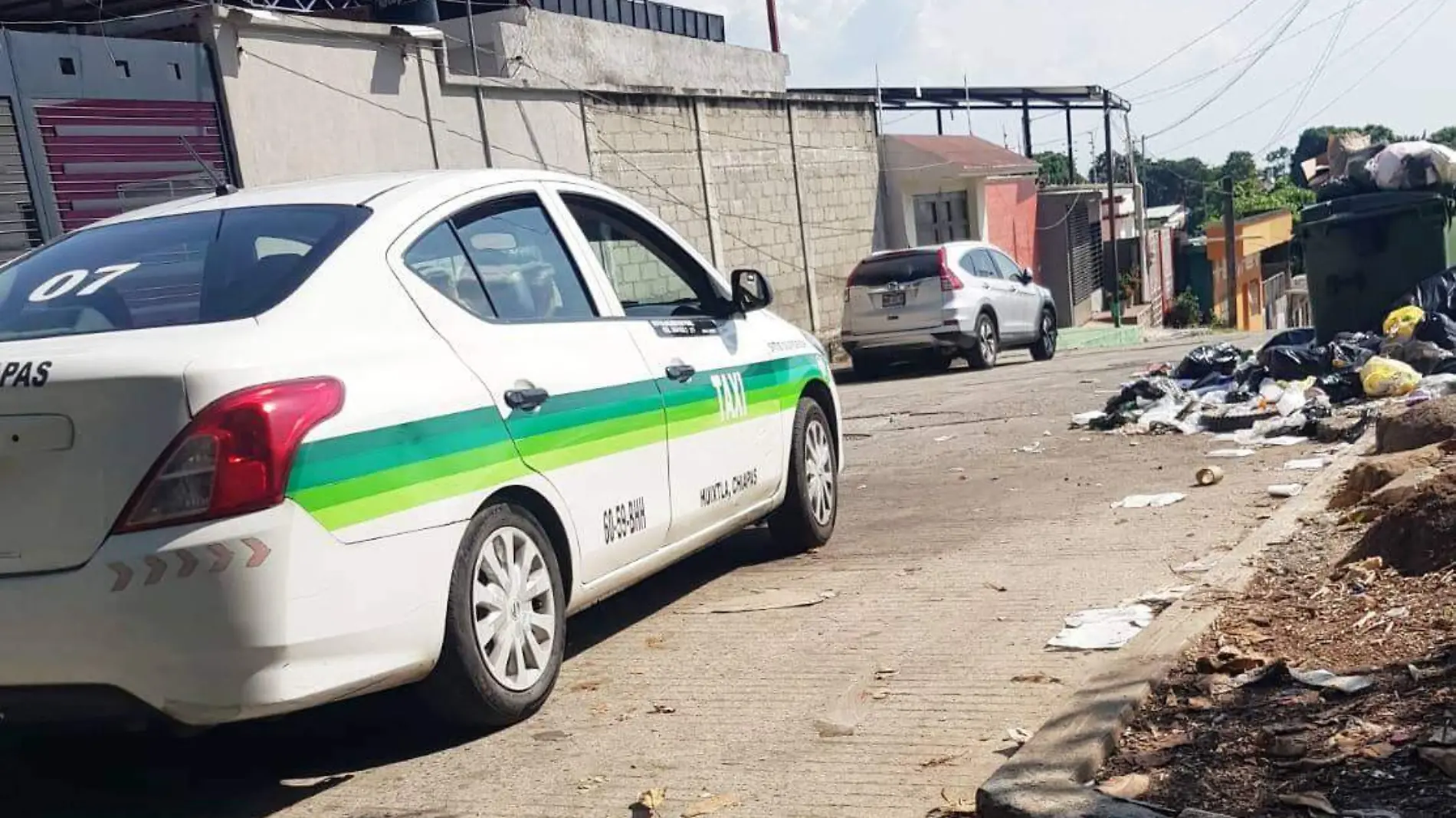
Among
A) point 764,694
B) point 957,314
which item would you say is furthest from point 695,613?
point 957,314

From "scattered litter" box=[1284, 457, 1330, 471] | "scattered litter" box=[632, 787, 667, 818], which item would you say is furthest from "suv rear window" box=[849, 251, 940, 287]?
"scattered litter" box=[632, 787, 667, 818]

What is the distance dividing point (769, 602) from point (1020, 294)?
1424 cm

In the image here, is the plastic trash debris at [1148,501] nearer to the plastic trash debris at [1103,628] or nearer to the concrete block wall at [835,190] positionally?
the plastic trash debris at [1103,628]

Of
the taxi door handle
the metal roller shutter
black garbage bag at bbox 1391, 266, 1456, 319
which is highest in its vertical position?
the metal roller shutter

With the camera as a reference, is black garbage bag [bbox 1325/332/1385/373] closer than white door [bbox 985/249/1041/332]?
Yes

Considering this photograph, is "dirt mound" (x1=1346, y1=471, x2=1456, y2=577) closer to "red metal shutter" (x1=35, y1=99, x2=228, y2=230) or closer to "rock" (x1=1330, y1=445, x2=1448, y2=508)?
"rock" (x1=1330, y1=445, x2=1448, y2=508)

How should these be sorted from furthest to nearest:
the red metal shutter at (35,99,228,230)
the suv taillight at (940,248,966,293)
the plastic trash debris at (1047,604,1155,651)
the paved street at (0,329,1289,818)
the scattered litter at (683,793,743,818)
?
the suv taillight at (940,248,966,293) < the red metal shutter at (35,99,228,230) < the plastic trash debris at (1047,604,1155,651) < the paved street at (0,329,1289,818) < the scattered litter at (683,793,743,818)

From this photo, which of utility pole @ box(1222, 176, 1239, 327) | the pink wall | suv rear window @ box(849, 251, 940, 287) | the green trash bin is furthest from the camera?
utility pole @ box(1222, 176, 1239, 327)

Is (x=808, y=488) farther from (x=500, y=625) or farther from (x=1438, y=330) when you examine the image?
(x=1438, y=330)

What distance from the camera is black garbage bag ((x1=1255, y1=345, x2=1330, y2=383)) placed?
35.7 feet

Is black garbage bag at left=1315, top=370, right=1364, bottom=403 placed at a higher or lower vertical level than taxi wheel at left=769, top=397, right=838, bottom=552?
lower

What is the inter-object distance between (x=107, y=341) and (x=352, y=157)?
458 inches

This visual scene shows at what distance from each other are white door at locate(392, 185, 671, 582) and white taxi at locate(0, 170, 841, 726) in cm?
1

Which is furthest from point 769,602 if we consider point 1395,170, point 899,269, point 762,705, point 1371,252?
point 899,269
